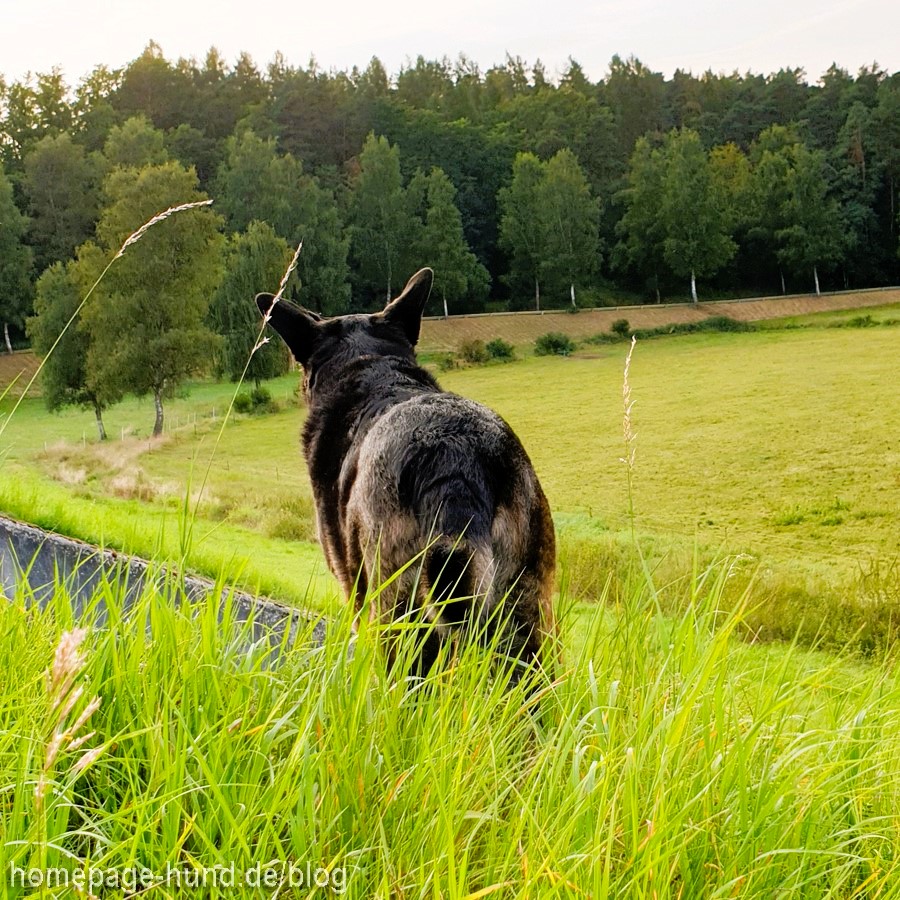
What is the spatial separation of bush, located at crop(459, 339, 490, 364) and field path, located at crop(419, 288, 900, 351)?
0.32 m

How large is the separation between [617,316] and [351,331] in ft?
136

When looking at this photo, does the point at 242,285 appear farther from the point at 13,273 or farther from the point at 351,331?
the point at 351,331

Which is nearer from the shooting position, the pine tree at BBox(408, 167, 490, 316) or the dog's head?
the dog's head

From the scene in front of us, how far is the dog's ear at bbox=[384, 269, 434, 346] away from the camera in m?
4.29

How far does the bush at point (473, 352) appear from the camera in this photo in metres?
30.7

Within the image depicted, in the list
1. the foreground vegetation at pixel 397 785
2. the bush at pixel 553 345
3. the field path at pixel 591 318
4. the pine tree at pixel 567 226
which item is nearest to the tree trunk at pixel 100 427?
the field path at pixel 591 318

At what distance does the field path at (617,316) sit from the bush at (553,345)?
1.81ft

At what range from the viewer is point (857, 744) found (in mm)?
1865

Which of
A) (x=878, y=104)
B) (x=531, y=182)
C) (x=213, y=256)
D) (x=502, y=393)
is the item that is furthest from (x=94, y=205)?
(x=878, y=104)

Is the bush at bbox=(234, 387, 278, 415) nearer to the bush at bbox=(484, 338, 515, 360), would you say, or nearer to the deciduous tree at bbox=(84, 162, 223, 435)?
the deciduous tree at bbox=(84, 162, 223, 435)

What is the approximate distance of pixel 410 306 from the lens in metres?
4.34

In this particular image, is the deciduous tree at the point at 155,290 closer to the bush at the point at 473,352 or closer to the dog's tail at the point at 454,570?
the bush at the point at 473,352

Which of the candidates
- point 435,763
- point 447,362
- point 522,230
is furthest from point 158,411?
point 435,763

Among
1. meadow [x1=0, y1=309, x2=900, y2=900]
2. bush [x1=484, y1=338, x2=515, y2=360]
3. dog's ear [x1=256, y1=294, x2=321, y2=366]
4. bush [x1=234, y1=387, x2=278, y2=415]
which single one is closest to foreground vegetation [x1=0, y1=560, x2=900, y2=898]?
meadow [x1=0, y1=309, x2=900, y2=900]
